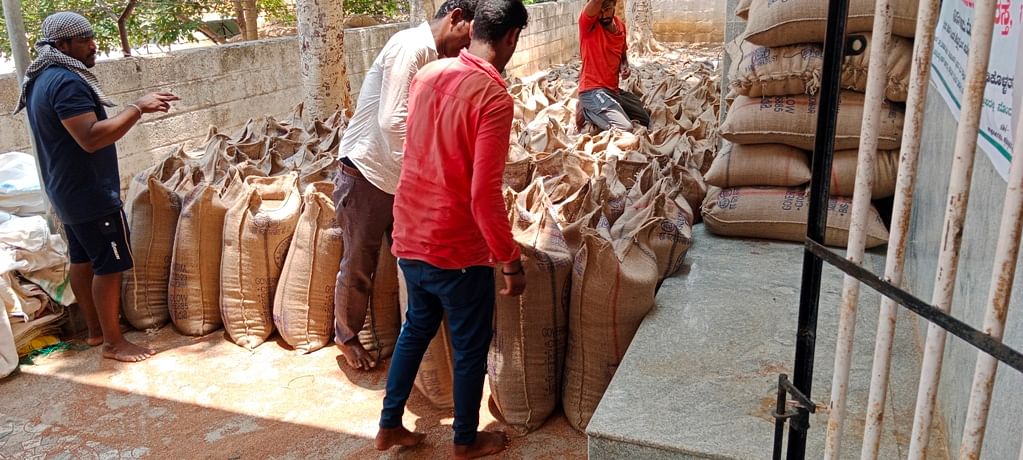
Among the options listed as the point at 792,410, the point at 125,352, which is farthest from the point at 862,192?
the point at 125,352

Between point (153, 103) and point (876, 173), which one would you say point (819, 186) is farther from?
point (153, 103)

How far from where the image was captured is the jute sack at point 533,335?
9.39 ft

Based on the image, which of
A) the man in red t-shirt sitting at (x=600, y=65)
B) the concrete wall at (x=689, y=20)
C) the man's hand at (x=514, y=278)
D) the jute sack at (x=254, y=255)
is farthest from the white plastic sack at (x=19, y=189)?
the concrete wall at (x=689, y=20)

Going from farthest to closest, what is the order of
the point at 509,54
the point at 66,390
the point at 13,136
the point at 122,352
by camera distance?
1. the point at 13,136
2. the point at 122,352
3. the point at 66,390
4. the point at 509,54

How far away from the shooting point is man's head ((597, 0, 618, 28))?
546 cm

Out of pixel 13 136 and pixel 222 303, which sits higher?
pixel 13 136

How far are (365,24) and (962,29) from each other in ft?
33.9

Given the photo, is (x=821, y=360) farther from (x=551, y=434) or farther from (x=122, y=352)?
(x=122, y=352)

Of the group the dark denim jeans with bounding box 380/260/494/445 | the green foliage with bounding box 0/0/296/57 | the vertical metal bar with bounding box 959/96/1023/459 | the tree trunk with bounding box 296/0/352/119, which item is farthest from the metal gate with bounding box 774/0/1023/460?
the green foliage with bounding box 0/0/296/57

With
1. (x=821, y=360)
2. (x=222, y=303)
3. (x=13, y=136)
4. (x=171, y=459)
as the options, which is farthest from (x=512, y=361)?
(x=13, y=136)

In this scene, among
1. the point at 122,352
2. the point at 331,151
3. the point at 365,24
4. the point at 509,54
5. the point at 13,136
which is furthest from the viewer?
the point at 365,24

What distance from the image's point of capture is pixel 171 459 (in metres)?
2.90

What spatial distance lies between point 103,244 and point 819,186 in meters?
3.23

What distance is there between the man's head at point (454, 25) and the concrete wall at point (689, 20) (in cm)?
1488
